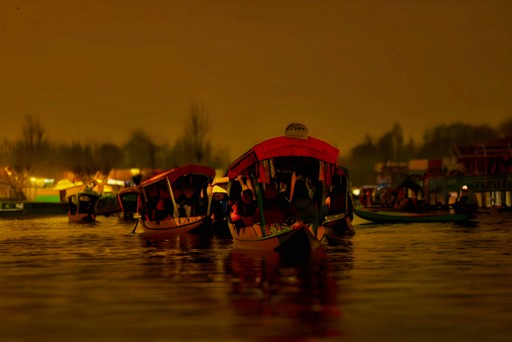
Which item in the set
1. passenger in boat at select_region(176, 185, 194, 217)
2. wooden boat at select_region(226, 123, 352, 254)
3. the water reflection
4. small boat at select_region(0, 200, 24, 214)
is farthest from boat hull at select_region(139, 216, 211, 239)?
small boat at select_region(0, 200, 24, 214)

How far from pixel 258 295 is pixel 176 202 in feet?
97.3

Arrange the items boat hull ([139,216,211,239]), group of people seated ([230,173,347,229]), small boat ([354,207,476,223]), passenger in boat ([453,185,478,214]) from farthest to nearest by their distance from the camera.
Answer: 1. passenger in boat ([453,185,478,214])
2. small boat ([354,207,476,223])
3. boat hull ([139,216,211,239])
4. group of people seated ([230,173,347,229])

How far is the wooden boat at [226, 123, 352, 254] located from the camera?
2770 cm

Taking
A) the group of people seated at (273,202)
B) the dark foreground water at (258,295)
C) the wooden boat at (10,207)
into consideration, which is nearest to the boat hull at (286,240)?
the dark foreground water at (258,295)

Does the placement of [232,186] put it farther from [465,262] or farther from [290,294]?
[290,294]

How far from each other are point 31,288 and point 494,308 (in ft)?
30.8

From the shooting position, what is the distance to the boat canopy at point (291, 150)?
90.9 ft

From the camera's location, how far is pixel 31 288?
1967 cm

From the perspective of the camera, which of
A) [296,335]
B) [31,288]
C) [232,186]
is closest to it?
[296,335]

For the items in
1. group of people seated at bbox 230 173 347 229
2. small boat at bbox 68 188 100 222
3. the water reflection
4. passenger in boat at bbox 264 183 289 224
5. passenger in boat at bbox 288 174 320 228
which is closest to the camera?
the water reflection

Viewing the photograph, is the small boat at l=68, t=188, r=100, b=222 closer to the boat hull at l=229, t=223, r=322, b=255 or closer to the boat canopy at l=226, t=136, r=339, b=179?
the boat hull at l=229, t=223, r=322, b=255

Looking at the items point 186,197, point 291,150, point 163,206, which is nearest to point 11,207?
point 163,206

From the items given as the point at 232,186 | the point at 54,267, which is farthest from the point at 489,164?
the point at 54,267

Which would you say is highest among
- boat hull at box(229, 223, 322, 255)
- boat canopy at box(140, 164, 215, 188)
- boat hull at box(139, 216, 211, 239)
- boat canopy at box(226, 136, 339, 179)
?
boat canopy at box(140, 164, 215, 188)
